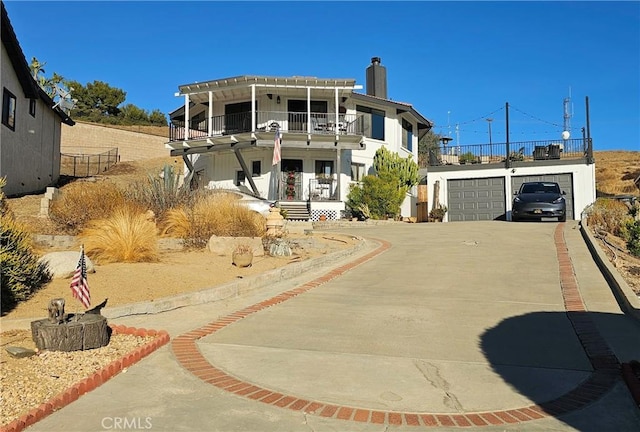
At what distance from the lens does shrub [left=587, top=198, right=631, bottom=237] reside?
53.5 ft

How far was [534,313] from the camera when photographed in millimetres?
6938

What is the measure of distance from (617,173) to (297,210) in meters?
38.4

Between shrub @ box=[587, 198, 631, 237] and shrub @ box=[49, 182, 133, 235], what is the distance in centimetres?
1523

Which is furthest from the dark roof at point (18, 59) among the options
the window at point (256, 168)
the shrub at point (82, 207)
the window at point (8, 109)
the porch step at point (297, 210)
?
the porch step at point (297, 210)

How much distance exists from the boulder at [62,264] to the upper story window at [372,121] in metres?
22.2

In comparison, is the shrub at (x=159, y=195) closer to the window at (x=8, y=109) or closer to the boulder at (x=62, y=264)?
the boulder at (x=62, y=264)

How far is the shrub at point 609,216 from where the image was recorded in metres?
16.3

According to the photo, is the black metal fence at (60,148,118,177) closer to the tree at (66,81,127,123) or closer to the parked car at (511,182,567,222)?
the tree at (66,81,127,123)

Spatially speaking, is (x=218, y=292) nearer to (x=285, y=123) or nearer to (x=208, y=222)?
(x=208, y=222)

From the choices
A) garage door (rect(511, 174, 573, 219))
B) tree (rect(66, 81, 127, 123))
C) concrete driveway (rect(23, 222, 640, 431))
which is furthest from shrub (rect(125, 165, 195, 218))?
tree (rect(66, 81, 127, 123))

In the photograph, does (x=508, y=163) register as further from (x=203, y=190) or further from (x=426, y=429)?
(x=426, y=429)

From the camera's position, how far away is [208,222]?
39.6 feet

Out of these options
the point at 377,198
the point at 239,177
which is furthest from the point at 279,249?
the point at 239,177

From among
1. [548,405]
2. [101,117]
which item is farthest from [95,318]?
[101,117]
